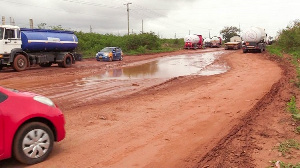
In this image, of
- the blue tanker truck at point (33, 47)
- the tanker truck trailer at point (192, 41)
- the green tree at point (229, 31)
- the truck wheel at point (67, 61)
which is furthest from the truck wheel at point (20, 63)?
the green tree at point (229, 31)

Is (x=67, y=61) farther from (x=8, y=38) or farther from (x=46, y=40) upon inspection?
(x=8, y=38)

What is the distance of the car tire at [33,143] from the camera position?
4.50m

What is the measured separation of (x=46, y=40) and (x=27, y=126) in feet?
56.3

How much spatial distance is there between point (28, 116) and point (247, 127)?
15.0 ft

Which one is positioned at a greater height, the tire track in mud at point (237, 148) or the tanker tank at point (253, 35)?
the tanker tank at point (253, 35)

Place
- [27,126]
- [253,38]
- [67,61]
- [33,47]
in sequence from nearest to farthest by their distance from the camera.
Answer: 1. [27,126]
2. [33,47]
3. [67,61]
4. [253,38]

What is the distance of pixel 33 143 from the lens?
4648 mm

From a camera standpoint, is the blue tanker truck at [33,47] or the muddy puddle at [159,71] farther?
the blue tanker truck at [33,47]

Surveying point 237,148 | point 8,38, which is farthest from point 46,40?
point 237,148

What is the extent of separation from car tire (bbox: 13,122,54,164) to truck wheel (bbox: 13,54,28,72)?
1549 centimetres

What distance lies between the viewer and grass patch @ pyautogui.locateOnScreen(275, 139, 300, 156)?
204 inches

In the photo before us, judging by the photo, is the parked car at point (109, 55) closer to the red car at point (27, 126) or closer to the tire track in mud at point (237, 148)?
the tire track in mud at point (237, 148)

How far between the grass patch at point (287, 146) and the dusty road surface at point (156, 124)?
1.34 feet

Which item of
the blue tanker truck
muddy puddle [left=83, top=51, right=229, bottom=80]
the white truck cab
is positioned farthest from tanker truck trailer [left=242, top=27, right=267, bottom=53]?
the white truck cab
